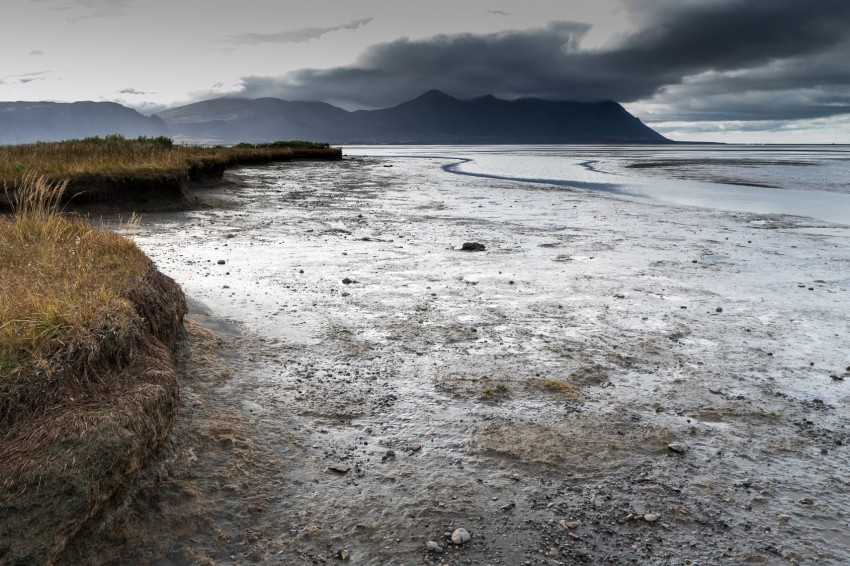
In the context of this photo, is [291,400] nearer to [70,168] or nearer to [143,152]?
[70,168]

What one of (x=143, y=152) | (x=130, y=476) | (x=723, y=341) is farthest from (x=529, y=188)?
(x=130, y=476)

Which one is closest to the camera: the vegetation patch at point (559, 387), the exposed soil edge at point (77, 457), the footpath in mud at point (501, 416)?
the exposed soil edge at point (77, 457)

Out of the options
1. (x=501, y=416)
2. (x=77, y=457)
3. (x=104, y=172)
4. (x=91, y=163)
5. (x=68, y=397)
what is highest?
(x=91, y=163)

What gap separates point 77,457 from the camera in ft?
10.7

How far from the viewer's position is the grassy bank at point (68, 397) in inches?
120

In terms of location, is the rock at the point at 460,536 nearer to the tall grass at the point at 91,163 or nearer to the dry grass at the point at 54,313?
the dry grass at the point at 54,313

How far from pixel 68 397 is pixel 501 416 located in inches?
129

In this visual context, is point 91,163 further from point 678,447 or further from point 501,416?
point 678,447

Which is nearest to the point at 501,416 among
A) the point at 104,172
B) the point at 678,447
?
the point at 678,447

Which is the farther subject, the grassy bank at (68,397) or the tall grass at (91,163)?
the tall grass at (91,163)

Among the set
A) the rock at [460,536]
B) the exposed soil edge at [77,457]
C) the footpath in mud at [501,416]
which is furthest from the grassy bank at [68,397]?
the rock at [460,536]

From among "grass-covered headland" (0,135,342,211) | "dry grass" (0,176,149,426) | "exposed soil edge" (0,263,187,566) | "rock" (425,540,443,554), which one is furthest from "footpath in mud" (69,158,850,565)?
"grass-covered headland" (0,135,342,211)

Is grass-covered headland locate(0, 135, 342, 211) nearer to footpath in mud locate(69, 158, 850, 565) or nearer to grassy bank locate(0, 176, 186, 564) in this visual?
footpath in mud locate(69, 158, 850, 565)

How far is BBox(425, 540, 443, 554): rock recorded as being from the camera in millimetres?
3570
